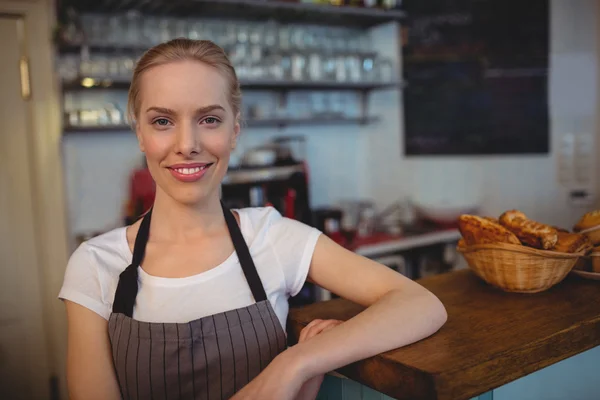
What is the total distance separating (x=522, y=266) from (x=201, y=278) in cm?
80

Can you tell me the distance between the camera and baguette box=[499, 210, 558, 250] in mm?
1476

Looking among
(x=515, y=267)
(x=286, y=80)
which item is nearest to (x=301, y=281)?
(x=515, y=267)

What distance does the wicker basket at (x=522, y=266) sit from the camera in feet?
4.83

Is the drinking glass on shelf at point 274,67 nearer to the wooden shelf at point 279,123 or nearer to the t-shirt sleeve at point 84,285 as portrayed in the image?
the wooden shelf at point 279,123

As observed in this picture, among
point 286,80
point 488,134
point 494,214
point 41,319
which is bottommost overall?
point 41,319

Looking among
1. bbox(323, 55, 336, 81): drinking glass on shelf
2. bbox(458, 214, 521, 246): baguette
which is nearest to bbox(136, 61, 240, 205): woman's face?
bbox(458, 214, 521, 246): baguette

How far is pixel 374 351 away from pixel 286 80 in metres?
2.72

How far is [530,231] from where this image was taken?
150 centimetres

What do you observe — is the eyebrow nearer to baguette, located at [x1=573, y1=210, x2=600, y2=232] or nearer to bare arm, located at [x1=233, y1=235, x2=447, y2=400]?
bare arm, located at [x1=233, y1=235, x2=447, y2=400]

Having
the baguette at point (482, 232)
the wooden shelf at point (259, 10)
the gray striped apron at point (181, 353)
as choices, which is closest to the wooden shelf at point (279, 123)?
the wooden shelf at point (259, 10)

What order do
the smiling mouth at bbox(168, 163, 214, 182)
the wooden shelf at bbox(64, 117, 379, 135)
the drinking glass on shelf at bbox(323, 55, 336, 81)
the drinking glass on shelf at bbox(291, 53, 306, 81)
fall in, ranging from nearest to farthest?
the smiling mouth at bbox(168, 163, 214, 182), the wooden shelf at bbox(64, 117, 379, 135), the drinking glass on shelf at bbox(291, 53, 306, 81), the drinking glass on shelf at bbox(323, 55, 336, 81)

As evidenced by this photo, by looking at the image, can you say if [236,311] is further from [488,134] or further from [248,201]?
[488,134]

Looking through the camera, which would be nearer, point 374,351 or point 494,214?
point 374,351

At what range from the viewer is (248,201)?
3449mm
